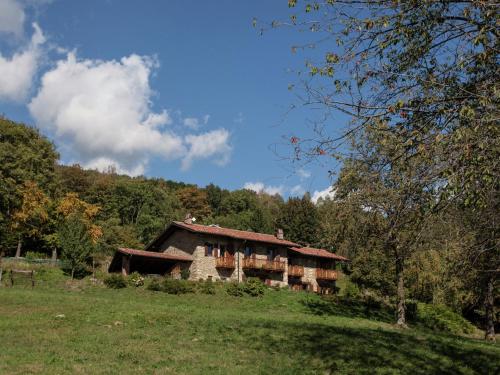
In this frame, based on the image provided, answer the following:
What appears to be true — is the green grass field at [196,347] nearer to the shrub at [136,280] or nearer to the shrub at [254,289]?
the shrub at [136,280]

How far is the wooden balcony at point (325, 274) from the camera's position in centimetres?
5497

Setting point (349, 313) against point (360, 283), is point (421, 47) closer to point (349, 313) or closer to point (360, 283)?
point (349, 313)

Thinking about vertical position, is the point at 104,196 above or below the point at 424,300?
above

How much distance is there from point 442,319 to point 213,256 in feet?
65.1

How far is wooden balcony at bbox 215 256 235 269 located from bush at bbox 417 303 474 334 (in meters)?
16.5

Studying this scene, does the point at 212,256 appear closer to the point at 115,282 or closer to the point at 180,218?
the point at 115,282

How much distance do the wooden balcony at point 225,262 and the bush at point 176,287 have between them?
9198 millimetres

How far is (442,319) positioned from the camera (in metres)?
38.3

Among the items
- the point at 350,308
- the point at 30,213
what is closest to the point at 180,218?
the point at 30,213

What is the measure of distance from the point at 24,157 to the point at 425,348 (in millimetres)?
49101

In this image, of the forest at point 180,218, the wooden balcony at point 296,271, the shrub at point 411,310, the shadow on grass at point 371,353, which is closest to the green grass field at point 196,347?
the shadow on grass at point 371,353

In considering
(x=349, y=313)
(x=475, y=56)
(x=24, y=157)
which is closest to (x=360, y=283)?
(x=349, y=313)

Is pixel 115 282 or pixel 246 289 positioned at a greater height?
pixel 246 289

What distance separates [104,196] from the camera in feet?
251
